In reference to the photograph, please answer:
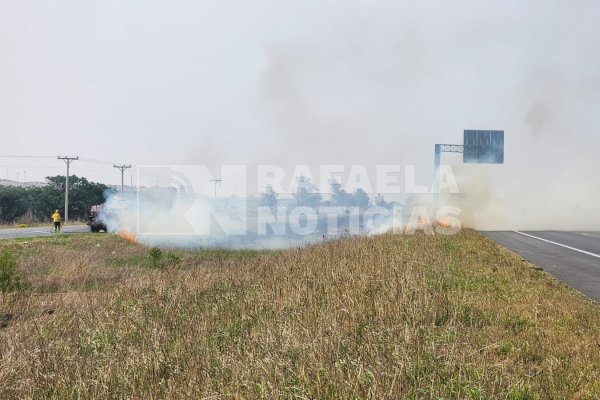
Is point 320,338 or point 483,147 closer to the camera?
point 320,338

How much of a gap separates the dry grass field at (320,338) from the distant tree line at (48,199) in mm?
54792

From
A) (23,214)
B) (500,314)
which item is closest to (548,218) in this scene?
(500,314)

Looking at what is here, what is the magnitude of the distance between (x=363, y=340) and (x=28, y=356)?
13.2ft

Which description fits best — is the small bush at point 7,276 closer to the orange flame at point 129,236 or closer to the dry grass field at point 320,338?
the dry grass field at point 320,338

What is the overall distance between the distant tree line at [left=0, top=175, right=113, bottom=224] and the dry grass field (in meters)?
54.8

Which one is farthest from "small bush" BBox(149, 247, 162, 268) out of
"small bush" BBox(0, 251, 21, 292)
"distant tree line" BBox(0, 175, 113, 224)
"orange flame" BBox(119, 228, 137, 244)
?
"distant tree line" BBox(0, 175, 113, 224)

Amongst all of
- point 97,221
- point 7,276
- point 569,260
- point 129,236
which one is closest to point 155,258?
point 7,276

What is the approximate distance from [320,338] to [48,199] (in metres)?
65.6

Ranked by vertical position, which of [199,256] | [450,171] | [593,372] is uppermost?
[450,171]

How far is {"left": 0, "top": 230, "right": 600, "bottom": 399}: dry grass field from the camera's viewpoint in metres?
3.72

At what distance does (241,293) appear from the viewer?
8.05 meters

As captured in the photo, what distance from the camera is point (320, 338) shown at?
14.6 feet

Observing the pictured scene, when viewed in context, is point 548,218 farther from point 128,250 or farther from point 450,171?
point 128,250

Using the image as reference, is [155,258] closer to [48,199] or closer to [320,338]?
[320,338]
